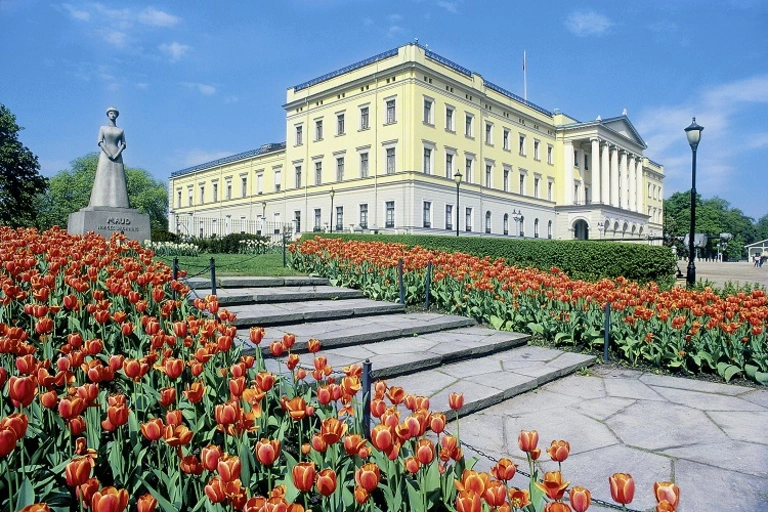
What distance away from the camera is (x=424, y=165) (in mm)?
38125

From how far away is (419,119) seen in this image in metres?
37.1

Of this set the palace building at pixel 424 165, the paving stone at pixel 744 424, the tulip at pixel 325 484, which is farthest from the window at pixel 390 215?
the tulip at pixel 325 484

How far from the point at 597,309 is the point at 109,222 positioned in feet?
36.4

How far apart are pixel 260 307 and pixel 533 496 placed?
5415mm

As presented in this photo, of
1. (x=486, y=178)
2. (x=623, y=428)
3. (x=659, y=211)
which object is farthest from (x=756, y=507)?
(x=659, y=211)

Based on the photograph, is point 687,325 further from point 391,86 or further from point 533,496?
point 391,86

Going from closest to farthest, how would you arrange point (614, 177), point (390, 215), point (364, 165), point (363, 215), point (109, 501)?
point (109, 501) < point (390, 215) < point (363, 215) < point (364, 165) < point (614, 177)

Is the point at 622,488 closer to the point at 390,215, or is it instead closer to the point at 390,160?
the point at 390,215

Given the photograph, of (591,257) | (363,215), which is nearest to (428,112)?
(363,215)

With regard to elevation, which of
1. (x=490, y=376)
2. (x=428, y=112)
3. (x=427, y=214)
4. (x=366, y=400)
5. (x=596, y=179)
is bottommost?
(x=490, y=376)

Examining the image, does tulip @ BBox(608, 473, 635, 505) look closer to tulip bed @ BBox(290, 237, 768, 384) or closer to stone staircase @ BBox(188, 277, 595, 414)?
stone staircase @ BBox(188, 277, 595, 414)

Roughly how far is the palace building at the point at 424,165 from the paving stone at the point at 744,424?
82.3 feet

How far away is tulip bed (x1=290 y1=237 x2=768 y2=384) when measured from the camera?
5.15 meters

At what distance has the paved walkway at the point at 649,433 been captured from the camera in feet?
9.17
